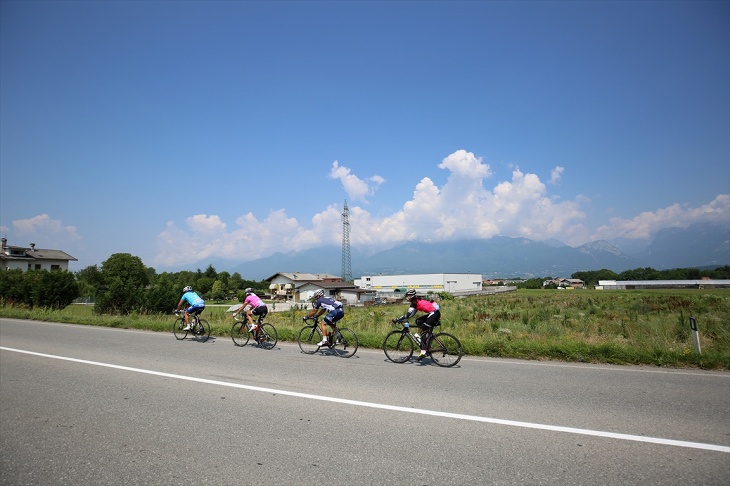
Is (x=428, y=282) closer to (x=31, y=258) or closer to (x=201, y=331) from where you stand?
(x=31, y=258)

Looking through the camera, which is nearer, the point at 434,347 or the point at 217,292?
the point at 434,347

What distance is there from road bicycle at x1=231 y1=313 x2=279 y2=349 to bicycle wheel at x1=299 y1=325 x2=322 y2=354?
1.11 m

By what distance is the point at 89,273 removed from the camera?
104m

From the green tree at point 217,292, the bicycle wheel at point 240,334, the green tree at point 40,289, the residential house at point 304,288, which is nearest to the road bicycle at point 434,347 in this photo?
the bicycle wheel at point 240,334

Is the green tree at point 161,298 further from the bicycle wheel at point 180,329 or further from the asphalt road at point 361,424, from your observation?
the asphalt road at point 361,424

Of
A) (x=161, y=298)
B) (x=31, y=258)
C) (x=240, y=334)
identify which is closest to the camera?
(x=240, y=334)

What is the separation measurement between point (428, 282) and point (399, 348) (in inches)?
4357

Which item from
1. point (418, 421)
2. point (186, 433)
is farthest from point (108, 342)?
point (418, 421)

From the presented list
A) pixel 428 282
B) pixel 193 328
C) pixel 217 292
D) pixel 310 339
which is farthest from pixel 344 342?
pixel 428 282

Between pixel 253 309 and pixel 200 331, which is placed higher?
pixel 253 309

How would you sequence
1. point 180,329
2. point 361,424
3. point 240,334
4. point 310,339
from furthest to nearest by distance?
point 180,329 < point 240,334 < point 310,339 < point 361,424

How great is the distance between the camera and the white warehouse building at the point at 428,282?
11456 cm

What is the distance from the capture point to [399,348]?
9.83 m

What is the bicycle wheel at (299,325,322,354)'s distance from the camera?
10.8 m
